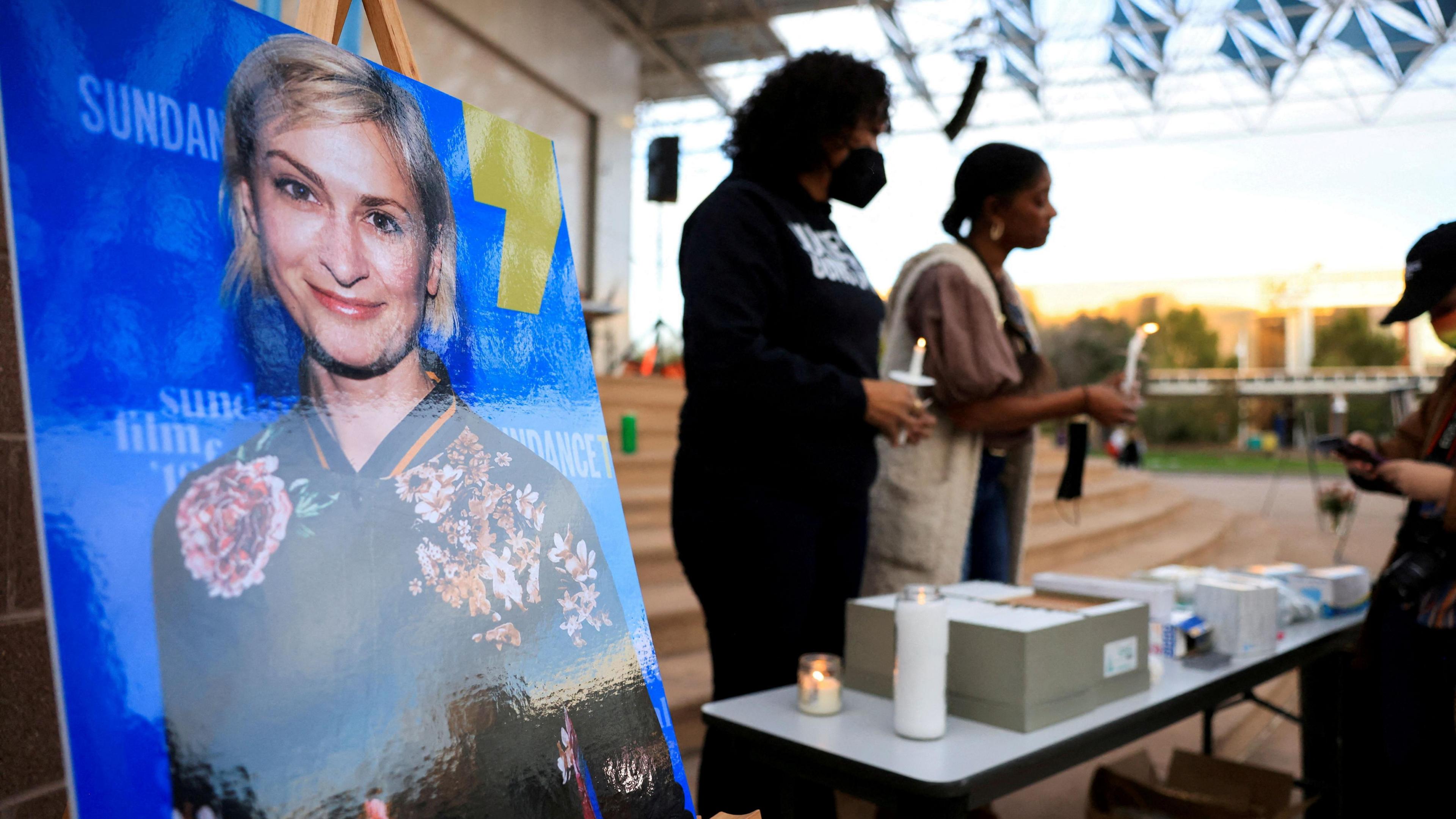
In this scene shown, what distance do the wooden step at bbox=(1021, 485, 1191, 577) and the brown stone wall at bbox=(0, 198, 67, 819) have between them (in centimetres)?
326

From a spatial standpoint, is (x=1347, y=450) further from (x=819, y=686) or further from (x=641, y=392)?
(x=641, y=392)

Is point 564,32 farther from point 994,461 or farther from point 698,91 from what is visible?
point 994,461

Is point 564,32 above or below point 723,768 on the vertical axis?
above

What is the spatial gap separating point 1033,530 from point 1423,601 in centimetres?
387

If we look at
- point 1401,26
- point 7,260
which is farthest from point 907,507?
point 1401,26

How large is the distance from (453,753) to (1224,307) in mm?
28652

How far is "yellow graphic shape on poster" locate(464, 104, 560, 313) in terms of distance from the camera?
797 millimetres

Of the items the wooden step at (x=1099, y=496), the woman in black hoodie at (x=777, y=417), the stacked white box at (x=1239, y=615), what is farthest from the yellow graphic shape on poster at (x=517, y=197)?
the wooden step at (x=1099, y=496)

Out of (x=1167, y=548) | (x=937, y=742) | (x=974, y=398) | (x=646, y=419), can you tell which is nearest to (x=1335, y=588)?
(x=974, y=398)

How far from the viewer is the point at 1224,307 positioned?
2539cm

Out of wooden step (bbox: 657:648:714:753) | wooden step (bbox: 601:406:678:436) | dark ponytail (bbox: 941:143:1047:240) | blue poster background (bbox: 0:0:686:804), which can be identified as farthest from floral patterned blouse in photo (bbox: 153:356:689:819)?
wooden step (bbox: 601:406:678:436)

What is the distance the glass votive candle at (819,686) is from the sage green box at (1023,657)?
83 mm

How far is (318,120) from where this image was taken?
660 millimetres

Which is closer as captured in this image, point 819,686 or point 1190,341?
point 819,686
